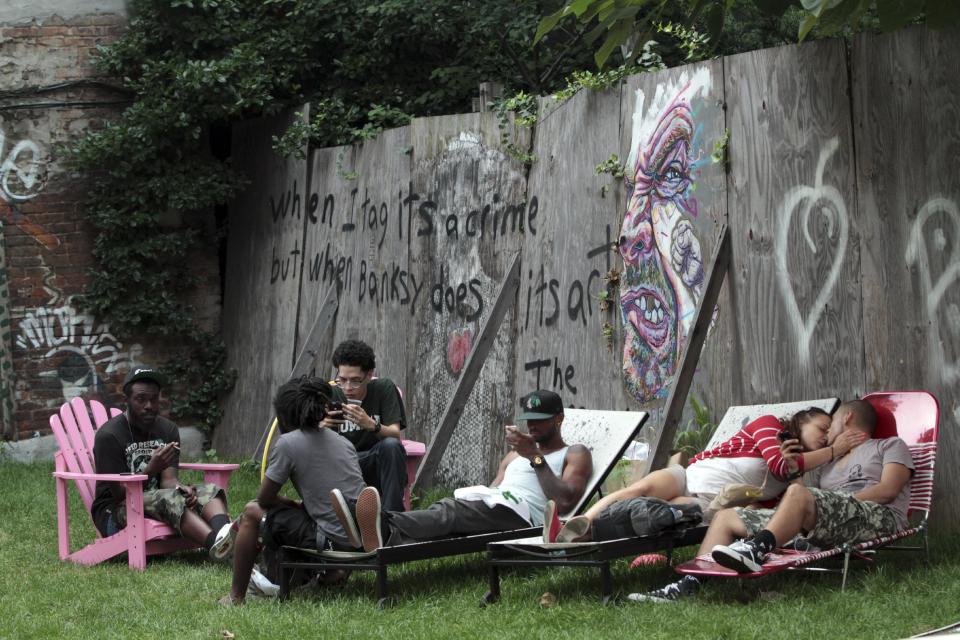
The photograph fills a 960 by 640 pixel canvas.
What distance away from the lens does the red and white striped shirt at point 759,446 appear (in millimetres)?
6508

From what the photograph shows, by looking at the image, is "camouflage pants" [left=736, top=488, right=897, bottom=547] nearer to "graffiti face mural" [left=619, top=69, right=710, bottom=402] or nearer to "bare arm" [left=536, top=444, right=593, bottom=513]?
"bare arm" [left=536, top=444, right=593, bottom=513]

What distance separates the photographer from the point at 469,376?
9234mm

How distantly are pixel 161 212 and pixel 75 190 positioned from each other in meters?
0.81

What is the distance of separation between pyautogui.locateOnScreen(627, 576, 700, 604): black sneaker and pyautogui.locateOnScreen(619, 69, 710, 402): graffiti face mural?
Result: 2.25 meters

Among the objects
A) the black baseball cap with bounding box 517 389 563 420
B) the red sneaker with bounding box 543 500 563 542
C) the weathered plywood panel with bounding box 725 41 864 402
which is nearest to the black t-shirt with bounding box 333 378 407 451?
the black baseball cap with bounding box 517 389 563 420

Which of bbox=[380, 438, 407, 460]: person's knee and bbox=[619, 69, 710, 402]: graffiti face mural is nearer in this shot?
bbox=[380, 438, 407, 460]: person's knee

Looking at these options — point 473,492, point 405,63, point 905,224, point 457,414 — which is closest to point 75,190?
point 405,63

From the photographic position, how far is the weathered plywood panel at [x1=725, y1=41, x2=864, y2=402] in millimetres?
6957

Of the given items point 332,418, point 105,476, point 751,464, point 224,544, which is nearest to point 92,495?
point 105,476

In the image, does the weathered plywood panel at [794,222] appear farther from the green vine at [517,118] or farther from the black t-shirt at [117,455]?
the black t-shirt at [117,455]

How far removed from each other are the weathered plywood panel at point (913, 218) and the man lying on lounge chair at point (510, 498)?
162cm

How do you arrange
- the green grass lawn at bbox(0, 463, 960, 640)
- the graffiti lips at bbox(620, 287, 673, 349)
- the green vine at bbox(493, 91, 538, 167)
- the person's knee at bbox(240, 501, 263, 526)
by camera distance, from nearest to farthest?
the green grass lawn at bbox(0, 463, 960, 640), the person's knee at bbox(240, 501, 263, 526), the graffiti lips at bbox(620, 287, 673, 349), the green vine at bbox(493, 91, 538, 167)

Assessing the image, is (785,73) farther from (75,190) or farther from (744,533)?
(75,190)

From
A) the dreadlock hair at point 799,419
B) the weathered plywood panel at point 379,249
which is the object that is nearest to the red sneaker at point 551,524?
the dreadlock hair at point 799,419
